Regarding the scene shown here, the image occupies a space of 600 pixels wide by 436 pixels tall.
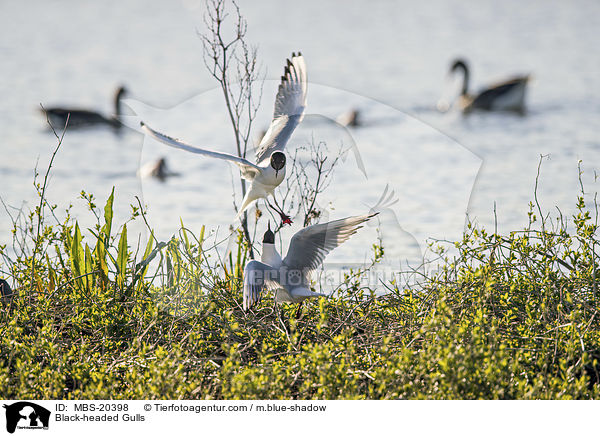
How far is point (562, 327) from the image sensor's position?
159 inches

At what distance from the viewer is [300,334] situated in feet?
14.8

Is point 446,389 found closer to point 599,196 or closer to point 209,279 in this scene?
point 209,279

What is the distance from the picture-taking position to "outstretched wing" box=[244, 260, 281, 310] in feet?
12.6

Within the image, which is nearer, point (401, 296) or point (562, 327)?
point (562, 327)

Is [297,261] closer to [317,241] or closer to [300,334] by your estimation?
[317,241]

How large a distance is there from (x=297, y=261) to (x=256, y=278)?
246mm
